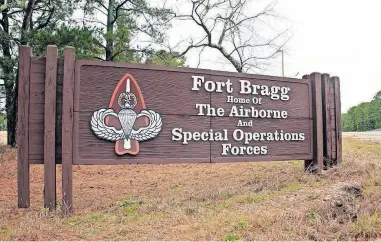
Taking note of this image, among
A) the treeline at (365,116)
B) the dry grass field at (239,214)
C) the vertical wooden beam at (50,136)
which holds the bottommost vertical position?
the dry grass field at (239,214)

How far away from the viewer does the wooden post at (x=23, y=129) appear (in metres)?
5.09

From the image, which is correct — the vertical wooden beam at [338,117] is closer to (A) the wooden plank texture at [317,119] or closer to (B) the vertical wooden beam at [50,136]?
(A) the wooden plank texture at [317,119]

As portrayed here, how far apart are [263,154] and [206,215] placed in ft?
Result: 8.33

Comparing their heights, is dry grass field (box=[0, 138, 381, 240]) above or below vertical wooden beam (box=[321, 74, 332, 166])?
below

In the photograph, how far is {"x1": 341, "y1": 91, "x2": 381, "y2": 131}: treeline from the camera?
53.9 metres

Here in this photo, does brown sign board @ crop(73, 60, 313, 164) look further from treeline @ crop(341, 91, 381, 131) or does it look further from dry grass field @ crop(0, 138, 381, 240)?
treeline @ crop(341, 91, 381, 131)

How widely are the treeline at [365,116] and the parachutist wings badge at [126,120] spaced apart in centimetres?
5335

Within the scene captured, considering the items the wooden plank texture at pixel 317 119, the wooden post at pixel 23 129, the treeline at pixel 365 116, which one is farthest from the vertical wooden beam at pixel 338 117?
the treeline at pixel 365 116

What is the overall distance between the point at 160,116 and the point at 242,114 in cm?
156

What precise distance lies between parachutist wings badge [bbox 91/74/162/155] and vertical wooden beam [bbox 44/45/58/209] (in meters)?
0.57

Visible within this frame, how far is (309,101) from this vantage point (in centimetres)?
724

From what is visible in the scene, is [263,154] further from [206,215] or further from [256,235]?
[256,235]

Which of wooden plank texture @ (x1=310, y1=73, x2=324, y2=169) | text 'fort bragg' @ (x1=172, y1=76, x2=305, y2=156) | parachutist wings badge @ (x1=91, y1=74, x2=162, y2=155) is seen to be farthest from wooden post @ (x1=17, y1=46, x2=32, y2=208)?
wooden plank texture @ (x1=310, y1=73, x2=324, y2=169)

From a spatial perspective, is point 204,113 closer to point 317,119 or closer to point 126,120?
point 126,120
